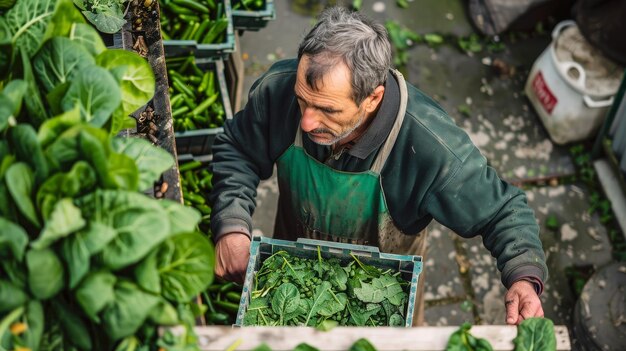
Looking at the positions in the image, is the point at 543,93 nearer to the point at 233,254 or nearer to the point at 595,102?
the point at 595,102

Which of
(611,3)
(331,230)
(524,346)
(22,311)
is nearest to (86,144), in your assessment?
(22,311)

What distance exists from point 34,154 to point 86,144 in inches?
5.4

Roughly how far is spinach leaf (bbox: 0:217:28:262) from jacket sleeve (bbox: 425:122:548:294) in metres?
1.89

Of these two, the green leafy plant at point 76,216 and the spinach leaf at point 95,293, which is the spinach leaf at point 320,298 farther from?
the spinach leaf at point 95,293

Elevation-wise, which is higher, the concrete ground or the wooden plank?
the wooden plank

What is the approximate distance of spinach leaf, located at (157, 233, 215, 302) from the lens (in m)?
1.88

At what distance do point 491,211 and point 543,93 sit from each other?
119 inches

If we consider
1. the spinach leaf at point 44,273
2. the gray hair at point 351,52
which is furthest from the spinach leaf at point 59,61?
the gray hair at point 351,52

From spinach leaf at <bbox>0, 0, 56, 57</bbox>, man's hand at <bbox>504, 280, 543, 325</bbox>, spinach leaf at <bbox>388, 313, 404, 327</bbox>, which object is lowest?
spinach leaf at <bbox>388, 313, 404, 327</bbox>

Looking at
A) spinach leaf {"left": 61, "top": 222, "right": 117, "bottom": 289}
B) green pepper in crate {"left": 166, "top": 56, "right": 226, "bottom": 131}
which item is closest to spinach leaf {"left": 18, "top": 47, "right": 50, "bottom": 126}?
spinach leaf {"left": 61, "top": 222, "right": 117, "bottom": 289}

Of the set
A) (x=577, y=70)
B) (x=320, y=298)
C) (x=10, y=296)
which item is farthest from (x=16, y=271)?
(x=577, y=70)

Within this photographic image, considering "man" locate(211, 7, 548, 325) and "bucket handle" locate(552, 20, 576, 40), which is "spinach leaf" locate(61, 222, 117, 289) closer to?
"man" locate(211, 7, 548, 325)

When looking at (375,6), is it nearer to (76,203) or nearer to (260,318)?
(260,318)

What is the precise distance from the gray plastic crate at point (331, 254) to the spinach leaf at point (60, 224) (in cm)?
139
